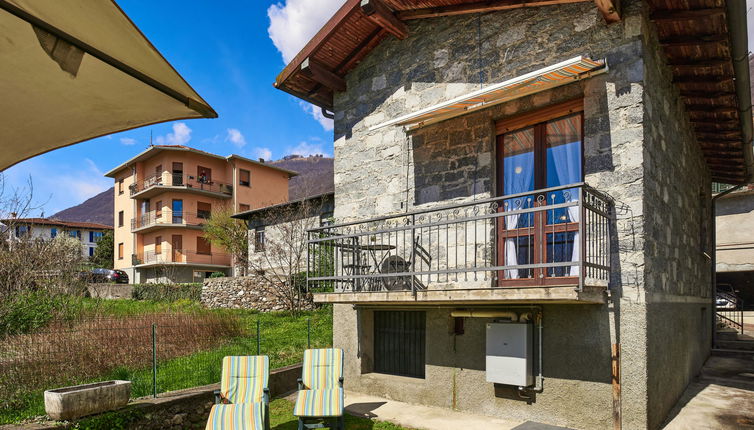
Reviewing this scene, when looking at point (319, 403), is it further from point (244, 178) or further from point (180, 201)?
point (244, 178)

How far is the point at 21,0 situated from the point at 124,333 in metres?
7.84

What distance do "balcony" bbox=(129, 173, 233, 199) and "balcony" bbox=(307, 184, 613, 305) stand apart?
29407 mm

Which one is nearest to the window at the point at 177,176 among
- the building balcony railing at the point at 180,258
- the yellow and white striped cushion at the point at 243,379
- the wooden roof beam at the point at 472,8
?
the building balcony railing at the point at 180,258

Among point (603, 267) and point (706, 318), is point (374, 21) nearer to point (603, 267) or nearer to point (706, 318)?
point (603, 267)

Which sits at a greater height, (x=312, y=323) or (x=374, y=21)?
(x=374, y=21)

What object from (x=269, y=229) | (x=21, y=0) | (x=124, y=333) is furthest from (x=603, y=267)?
(x=269, y=229)

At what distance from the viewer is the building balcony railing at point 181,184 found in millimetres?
35750

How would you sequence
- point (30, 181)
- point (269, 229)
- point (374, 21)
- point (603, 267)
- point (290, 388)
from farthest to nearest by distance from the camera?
1. point (269, 229)
2. point (30, 181)
3. point (290, 388)
4. point (374, 21)
5. point (603, 267)

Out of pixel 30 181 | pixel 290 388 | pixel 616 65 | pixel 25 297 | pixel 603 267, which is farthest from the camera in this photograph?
pixel 30 181

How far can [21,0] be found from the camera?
68.4 inches

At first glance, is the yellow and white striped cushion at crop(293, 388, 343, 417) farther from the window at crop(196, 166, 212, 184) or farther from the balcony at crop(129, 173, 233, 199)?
the window at crop(196, 166, 212, 184)

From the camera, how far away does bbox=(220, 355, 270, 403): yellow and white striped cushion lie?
23.1 feet

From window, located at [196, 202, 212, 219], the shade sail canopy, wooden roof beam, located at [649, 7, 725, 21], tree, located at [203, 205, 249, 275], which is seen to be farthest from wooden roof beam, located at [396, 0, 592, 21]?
window, located at [196, 202, 212, 219]

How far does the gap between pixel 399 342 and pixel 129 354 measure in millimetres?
4455
